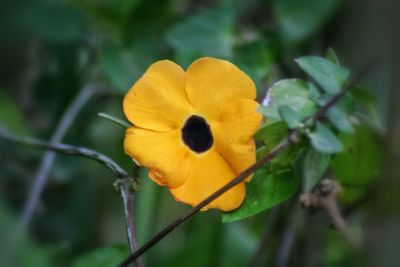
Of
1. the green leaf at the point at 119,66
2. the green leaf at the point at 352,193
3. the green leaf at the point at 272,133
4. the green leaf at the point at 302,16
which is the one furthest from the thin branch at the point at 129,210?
the green leaf at the point at 302,16

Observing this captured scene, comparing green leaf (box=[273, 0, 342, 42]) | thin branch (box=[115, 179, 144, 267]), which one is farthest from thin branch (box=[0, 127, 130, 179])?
green leaf (box=[273, 0, 342, 42])

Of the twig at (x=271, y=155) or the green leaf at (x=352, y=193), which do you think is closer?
the twig at (x=271, y=155)

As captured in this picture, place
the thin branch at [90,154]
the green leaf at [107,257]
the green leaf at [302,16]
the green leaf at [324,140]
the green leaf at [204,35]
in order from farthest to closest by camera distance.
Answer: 1. the green leaf at [302,16]
2. the green leaf at [204,35]
3. the green leaf at [107,257]
4. the thin branch at [90,154]
5. the green leaf at [324,140]

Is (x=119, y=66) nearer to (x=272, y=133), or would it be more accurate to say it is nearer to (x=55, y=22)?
(x=55, y=22)

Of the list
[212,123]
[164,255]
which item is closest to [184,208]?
[164,255]

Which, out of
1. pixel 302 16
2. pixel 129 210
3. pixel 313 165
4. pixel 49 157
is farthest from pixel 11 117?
pixel 313 165

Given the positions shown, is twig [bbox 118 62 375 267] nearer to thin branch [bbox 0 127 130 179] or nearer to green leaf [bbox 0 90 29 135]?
thin branch [bbox 0 127 130 179]

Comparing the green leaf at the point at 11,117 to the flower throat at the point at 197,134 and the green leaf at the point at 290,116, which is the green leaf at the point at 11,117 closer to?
the flower throat at the point at 197,134
